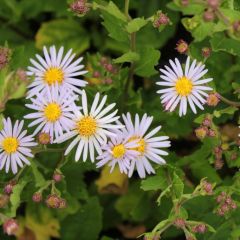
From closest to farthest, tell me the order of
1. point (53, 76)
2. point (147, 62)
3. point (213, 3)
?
point (213, 3) → point (53, 76) → point (147, 62)

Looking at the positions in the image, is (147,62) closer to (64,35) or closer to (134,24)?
(134,24)

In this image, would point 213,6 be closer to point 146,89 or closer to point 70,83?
point 70,83

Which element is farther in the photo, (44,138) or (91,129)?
(91,129)

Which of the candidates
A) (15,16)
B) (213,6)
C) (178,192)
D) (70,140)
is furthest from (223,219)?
(15,16)

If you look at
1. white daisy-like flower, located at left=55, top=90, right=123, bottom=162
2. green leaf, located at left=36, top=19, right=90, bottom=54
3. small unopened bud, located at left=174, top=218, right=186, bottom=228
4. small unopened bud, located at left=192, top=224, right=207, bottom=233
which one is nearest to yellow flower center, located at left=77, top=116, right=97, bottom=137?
white daisy-like flower, located at left=55, top=90, right=123, bottom=162

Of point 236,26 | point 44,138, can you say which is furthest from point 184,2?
point 44,138


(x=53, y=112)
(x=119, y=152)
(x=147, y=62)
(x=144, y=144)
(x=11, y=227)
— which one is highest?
(x=147, y=62)

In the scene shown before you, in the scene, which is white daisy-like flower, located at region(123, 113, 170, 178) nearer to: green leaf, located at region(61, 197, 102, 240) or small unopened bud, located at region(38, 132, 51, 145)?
small unopened bud, located at region(38, 132, 51, 145)
